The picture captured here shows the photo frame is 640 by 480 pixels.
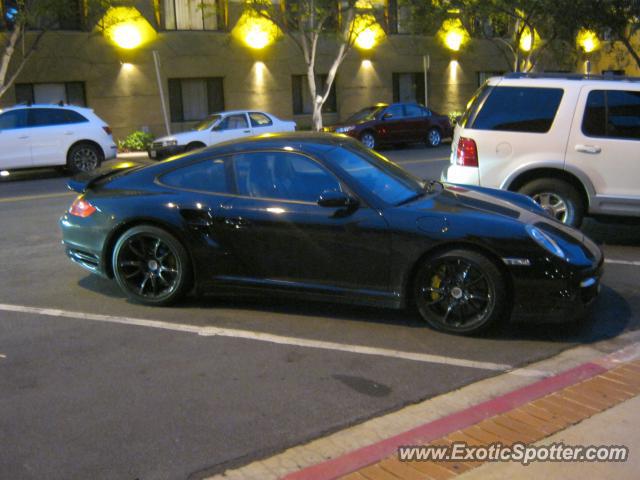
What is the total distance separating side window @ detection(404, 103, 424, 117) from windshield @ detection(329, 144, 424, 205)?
1899cm

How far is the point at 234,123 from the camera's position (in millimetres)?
20562

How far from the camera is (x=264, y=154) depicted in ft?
20.2

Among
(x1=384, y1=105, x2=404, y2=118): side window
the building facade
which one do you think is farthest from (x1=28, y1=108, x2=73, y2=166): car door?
(x1=384, y1=105, x2=404, y2=118): side window

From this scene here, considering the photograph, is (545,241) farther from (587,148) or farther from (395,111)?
(395,111)

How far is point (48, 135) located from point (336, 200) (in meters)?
13.5

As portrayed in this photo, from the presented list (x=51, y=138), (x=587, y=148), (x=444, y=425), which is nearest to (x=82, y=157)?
(x=51, y=138)

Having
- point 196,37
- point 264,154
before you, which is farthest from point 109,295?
point 196,37

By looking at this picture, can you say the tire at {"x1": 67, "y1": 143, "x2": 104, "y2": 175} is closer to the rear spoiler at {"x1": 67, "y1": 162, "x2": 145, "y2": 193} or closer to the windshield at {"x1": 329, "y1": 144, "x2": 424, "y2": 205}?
the rear spoiler at {"x1": 67, "y1": 162, "x2": 145, "y2": 193}

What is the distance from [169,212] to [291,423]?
251 centimetres

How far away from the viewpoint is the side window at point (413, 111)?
2516cm

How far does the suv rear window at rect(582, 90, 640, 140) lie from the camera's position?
8.24 m

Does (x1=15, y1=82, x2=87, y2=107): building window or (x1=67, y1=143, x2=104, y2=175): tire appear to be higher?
(x1=15, y1=82, x2=87, y2=107): building window

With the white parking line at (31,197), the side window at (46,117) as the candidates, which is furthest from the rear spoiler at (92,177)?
the side window at (46,117)

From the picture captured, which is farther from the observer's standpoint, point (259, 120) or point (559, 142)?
point (259, 120)
